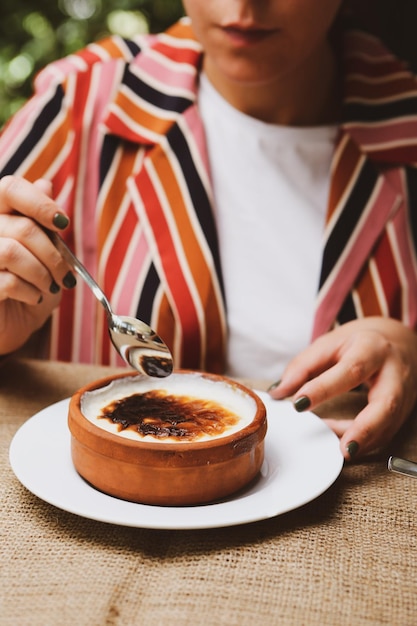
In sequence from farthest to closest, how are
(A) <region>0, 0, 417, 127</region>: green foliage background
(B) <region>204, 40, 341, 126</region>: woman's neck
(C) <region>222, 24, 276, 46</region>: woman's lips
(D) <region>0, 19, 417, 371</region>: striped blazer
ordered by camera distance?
(A) <region>0, 0, 417, 127</region>: green foliage background → (B) <region>204, 40, 341, 126</region>: woman's neck → (D) <region>0, 19, 417, 371</region>: striped blazer → (C) <region>222, 24, 276, 46</region>: woman's lips

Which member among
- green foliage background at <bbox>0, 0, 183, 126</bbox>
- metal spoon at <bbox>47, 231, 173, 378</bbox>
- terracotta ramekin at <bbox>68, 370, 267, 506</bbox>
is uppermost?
green foliage background at <bbox>0, 0, 183, 126</bbox>

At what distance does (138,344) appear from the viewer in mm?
1042

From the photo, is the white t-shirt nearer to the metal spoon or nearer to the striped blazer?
the striped blazer

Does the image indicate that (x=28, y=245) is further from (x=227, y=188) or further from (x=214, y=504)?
(x=227, y=188)

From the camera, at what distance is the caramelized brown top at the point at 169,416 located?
875 mm

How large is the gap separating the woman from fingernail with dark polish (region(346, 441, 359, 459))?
0.43m

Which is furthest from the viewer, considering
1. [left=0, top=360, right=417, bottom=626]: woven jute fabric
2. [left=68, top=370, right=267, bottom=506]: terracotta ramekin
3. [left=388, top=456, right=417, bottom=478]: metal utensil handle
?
[left=388, top=456, right=417, bottom=478]: metal utensil handle

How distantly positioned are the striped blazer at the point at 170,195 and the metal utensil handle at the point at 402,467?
595 mm

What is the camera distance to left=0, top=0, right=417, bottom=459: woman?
4.90 ft

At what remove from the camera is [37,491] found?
0.81 meters

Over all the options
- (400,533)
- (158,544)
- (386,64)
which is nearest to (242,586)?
(158,544)

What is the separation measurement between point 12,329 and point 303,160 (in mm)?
788

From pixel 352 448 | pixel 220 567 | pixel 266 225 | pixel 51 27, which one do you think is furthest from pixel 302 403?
pixel 51 27

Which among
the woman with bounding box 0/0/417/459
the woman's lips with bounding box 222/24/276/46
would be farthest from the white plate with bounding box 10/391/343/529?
the woman's lips with bounding box 222/24/276/46
